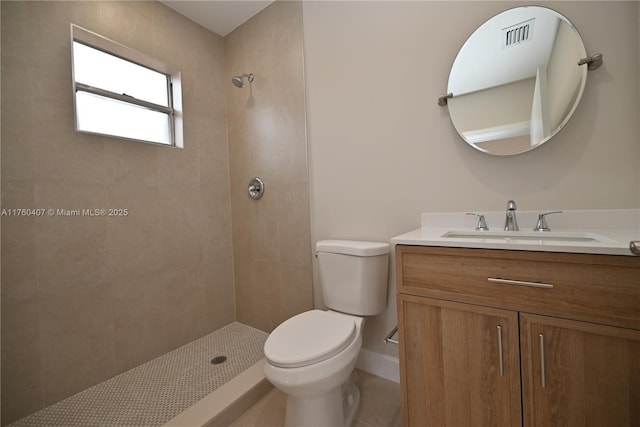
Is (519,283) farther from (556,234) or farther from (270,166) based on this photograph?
(270,166)

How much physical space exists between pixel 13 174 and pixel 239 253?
4.18 ft

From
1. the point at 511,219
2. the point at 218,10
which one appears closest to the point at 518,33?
the point at 511,219

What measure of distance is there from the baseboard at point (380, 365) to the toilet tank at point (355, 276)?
1.12 feet

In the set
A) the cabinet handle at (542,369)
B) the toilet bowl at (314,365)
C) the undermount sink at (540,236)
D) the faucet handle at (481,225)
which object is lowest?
the toilet bowl at (314,365)

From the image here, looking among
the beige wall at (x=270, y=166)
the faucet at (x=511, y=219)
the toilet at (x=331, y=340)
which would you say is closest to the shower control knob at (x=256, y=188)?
the beige wall at (x=270, y=166)

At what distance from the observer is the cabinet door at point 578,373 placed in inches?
24.6

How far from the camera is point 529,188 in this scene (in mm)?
1048

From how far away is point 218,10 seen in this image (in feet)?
5.89

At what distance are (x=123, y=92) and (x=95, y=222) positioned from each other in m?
0.84

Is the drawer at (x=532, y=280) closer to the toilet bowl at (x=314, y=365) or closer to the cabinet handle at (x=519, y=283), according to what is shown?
the cabinet handle at (x=519, y=283)

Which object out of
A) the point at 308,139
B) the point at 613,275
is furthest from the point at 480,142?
the point at 308,139

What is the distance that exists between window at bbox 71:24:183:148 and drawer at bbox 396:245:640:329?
173cm

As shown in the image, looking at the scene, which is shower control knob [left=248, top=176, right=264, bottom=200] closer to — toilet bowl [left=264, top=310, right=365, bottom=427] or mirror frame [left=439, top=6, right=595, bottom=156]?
toilet bowl [left=264, top=310, right=365, bottom=427]

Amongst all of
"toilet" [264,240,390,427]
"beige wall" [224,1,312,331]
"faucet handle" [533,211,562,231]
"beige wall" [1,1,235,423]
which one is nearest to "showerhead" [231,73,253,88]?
"beige wall" [224,1,312,331]
